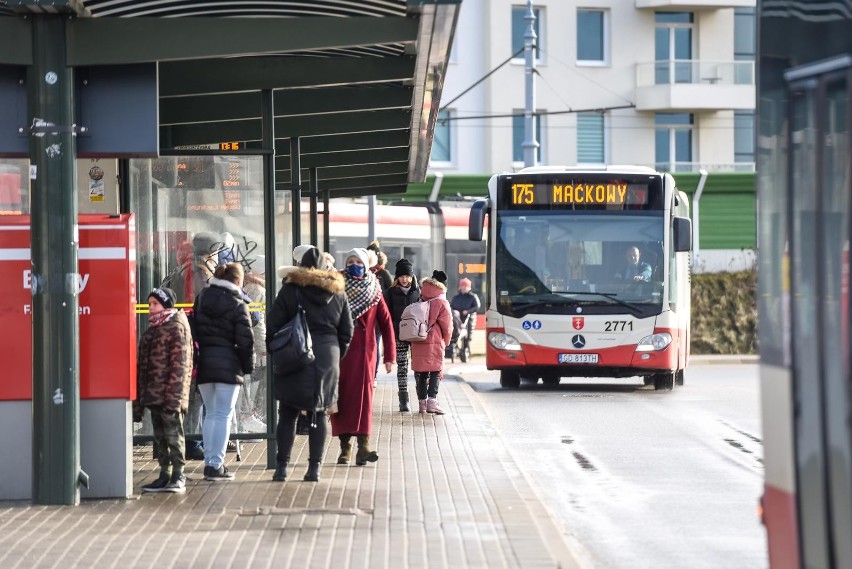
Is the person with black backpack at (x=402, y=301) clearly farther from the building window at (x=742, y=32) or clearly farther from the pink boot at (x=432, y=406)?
the building window at (x=742, y=32)

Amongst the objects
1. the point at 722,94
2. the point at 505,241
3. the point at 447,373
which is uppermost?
the point at 722,94

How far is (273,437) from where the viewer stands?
12.7 meters

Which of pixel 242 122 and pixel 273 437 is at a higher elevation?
pixel 242 122

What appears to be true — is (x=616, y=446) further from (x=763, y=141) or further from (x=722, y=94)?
(x=722, y=94)

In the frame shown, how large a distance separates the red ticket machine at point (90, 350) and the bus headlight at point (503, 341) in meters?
11.9

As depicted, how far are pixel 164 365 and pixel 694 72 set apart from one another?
1607 inches

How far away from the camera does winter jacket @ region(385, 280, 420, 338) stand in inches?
724

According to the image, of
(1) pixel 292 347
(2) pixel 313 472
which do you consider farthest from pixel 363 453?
(1) pixel 292 347

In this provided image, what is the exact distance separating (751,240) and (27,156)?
3620 cm

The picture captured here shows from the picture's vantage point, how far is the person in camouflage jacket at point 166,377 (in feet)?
36.2

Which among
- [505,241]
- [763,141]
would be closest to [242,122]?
[505,241]

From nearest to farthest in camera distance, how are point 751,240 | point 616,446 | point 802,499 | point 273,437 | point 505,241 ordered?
point 802,499 < point 273,437 < point 616,446 < point 505,241 < point 751,240

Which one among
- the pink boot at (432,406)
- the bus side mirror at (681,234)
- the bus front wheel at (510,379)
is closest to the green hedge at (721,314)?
the bus front wheel at (510,379)

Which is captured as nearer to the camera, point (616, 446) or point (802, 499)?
point (802, 499)
